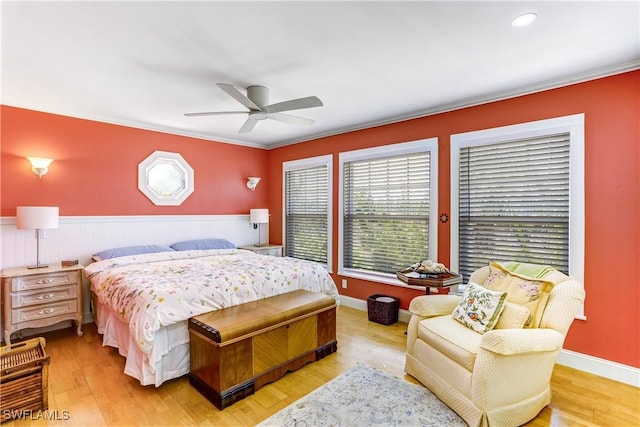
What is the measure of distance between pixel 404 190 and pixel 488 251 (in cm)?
120

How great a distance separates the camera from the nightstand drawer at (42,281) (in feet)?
10.0

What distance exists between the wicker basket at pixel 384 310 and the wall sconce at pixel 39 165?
4.02 m

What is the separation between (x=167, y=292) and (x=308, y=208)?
9.82 feet

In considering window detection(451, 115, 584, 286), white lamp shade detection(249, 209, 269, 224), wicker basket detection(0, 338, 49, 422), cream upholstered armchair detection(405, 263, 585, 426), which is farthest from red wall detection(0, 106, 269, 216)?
cream upholstered armchair detection(405, 263, 585, 426)

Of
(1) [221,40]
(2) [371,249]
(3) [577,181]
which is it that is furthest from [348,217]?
(1) [221,40]

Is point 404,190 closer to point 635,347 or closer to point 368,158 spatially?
point 368,158

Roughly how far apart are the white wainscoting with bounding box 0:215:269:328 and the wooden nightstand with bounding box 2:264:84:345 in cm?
27

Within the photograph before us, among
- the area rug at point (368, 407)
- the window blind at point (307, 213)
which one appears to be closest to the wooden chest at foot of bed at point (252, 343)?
the area rug at point (368, 407)

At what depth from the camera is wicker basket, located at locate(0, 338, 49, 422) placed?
201 centimetres

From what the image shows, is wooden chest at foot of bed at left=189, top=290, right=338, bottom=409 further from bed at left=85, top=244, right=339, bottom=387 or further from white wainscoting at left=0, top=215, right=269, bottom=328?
white wainscoting at left=0, top=215, right=269, bottom=328

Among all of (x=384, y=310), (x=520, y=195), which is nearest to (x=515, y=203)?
(x=520, y=195)

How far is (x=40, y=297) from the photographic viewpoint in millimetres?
3174

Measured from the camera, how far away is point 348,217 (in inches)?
182

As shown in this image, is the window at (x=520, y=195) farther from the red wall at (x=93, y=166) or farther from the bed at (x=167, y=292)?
the red wall at (x=93, y=166)
